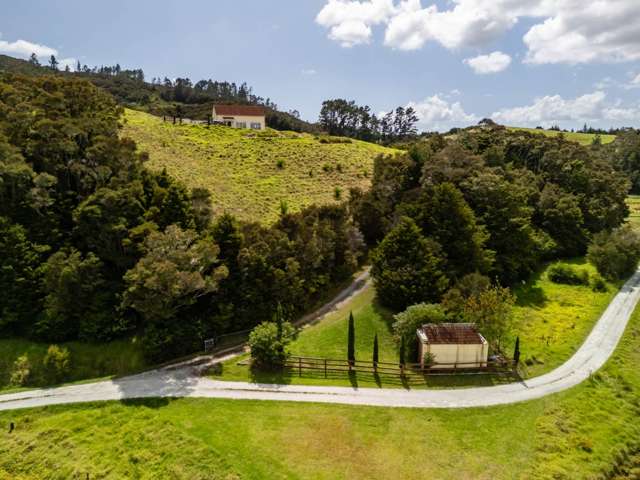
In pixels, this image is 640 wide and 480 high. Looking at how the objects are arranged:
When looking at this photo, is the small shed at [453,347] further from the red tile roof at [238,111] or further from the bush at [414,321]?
the red tile roof at [238,111]

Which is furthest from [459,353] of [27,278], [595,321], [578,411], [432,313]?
[27,278]

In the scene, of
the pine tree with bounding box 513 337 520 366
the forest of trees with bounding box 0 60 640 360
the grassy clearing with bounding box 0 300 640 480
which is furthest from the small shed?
the forest of trees with bounding box 0 60 640 360

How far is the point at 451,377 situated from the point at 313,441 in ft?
39.1

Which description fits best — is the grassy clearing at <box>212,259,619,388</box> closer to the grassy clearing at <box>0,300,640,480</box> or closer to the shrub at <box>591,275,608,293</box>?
the shrub at <box>591,275,608,293</box>

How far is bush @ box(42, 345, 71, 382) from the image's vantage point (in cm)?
2852

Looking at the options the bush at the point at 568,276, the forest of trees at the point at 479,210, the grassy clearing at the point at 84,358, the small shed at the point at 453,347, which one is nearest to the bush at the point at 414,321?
the small shed at the point at 453,347

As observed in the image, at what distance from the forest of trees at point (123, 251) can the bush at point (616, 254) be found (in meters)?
32.6

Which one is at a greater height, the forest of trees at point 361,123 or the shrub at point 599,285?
the forest of trees at point 361,123

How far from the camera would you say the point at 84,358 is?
29969 millimetres

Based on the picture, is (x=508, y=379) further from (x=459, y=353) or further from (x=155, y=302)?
(x=155, y=302)

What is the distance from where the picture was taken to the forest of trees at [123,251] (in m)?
29.9

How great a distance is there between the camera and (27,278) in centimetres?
3119

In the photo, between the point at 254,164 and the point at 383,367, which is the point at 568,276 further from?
the point at 254,164

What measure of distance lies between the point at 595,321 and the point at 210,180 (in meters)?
48.2
